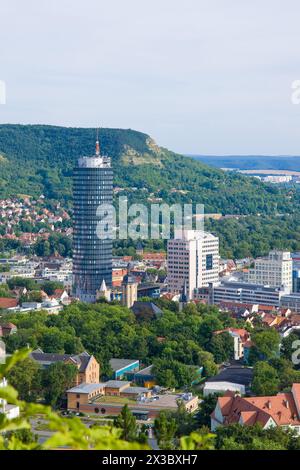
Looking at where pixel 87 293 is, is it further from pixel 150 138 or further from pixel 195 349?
pixel 150 138

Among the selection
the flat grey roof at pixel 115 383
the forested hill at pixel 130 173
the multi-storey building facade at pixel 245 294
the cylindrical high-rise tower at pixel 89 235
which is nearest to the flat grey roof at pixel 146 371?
the flat grey roof at pixel 115 383

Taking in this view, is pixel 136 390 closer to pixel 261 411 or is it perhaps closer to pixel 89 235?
pixel 261 411

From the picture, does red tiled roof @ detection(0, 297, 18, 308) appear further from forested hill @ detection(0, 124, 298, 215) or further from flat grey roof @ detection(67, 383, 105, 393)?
forested hill @ detection(0, 124, 298, 215)

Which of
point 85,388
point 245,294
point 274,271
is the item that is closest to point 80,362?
point 85,388

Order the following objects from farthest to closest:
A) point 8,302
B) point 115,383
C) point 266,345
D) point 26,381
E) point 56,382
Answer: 1. point 8,302
2. point 266,345
3. point 115,383
4. point 56,382
5. point 26,381

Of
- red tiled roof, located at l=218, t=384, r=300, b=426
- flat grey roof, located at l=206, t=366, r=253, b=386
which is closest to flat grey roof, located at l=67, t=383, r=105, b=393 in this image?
flat grey roof, located at l=206, t=366, r=253, b=386
